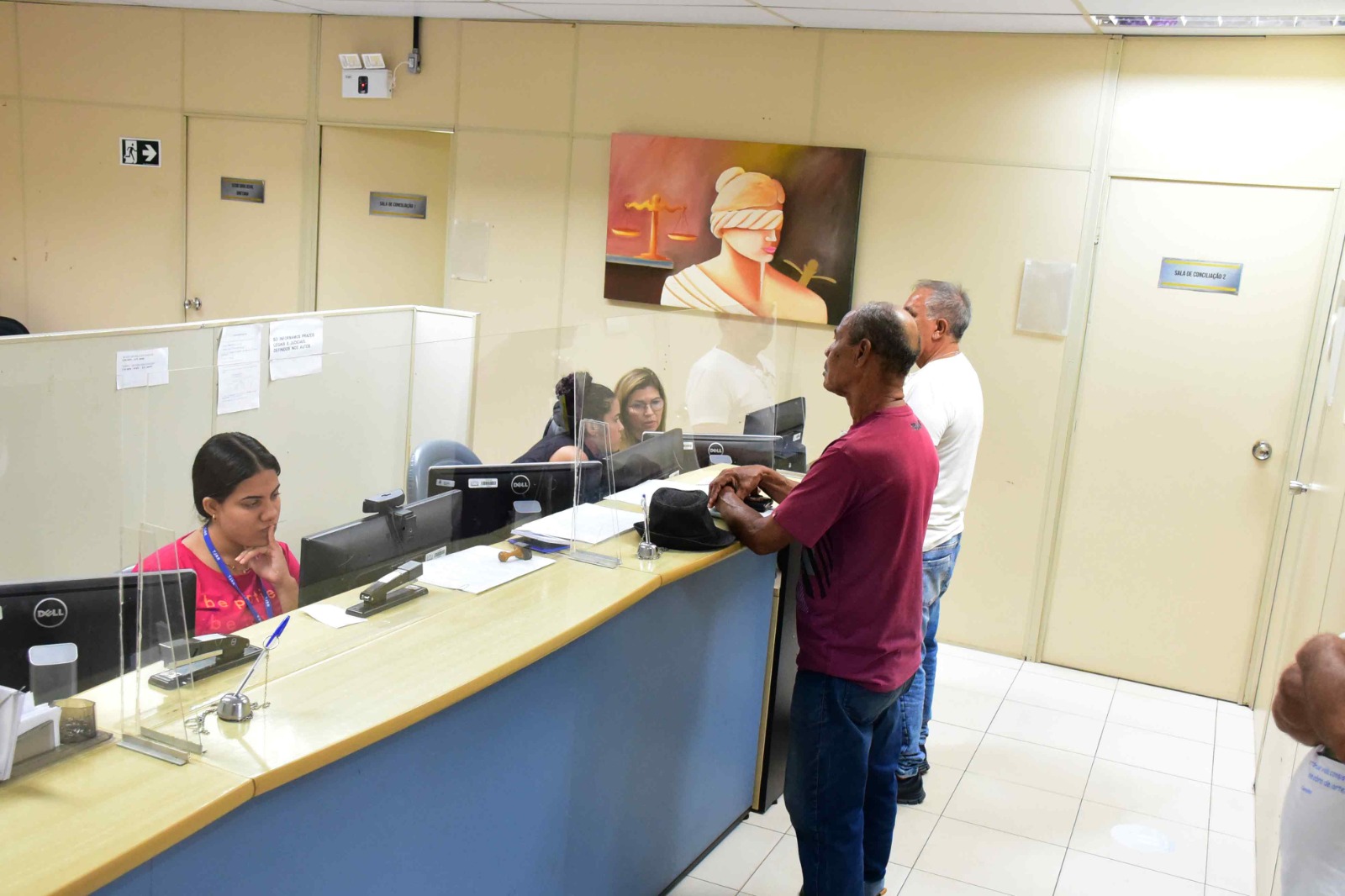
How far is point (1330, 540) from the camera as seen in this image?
9.44 ft

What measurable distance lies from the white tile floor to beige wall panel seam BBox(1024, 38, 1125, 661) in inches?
12.1

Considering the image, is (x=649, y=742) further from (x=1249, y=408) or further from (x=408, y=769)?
(x=1249, y=408)

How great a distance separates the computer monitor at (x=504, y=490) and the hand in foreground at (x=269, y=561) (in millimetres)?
435

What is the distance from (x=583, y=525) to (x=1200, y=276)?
3113 millimetres

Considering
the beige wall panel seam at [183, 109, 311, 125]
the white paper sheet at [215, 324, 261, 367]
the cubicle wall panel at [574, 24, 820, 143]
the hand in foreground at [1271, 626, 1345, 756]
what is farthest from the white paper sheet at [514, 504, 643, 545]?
the beige wall panel seam at [183, 109, 311, 125]

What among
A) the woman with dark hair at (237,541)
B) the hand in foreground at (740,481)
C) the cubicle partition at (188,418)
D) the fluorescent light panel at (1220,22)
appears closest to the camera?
the cubicle partition at (188,418)

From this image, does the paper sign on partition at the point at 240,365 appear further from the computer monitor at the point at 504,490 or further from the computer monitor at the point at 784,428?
the computer monitor at the point at 784,428

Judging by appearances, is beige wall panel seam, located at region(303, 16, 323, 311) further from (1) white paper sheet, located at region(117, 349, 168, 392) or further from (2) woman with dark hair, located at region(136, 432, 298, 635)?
(2) woman with dark hair, located at region(136, 432, 298, 635)

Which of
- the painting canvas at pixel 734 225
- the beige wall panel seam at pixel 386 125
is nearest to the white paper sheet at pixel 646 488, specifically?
the painting canvas at pixel 734 225

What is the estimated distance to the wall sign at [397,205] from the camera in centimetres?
643

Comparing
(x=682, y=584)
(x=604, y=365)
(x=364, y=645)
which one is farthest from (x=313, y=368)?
(x=364, y=645)

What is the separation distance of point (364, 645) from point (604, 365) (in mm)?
1200

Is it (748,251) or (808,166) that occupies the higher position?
(808,166)

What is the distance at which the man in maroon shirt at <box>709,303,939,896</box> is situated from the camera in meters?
2.52
